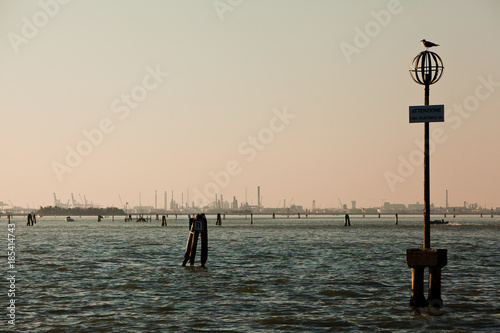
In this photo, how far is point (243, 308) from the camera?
1866cm

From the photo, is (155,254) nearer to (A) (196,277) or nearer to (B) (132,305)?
(A) (196,277)

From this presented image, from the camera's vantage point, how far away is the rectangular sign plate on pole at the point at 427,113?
54.2 ft

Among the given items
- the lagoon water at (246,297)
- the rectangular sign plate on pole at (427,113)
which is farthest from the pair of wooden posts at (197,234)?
the rectangular sign plate on pole at (427,113)

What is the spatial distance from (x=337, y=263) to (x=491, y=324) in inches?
726

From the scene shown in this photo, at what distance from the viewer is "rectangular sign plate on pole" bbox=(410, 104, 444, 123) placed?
1653 centimetres

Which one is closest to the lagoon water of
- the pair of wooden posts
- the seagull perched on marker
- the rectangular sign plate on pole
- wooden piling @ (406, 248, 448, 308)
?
wooden piling @ (406, 248, 448, 308)

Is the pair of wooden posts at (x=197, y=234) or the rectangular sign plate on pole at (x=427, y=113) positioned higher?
the rectangular sign plate on pole at (x=427, y=113)

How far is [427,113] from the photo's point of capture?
54.6 ft

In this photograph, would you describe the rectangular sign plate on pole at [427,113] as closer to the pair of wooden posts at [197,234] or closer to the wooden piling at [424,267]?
the wooden piling at [424,267]

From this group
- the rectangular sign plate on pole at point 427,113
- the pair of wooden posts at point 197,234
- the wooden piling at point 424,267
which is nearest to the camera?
the wooden piling at point 424,267


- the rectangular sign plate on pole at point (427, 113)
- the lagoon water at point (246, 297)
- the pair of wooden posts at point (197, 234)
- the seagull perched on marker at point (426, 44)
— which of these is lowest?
the lagoon water at point (246, 297)

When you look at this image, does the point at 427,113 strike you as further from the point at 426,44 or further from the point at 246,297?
the point at 246,297

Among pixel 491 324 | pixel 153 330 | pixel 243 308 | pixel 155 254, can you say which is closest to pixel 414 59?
pixel 491 324

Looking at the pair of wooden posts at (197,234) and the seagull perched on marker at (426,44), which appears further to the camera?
the pair of wooden posts at (197,234)
